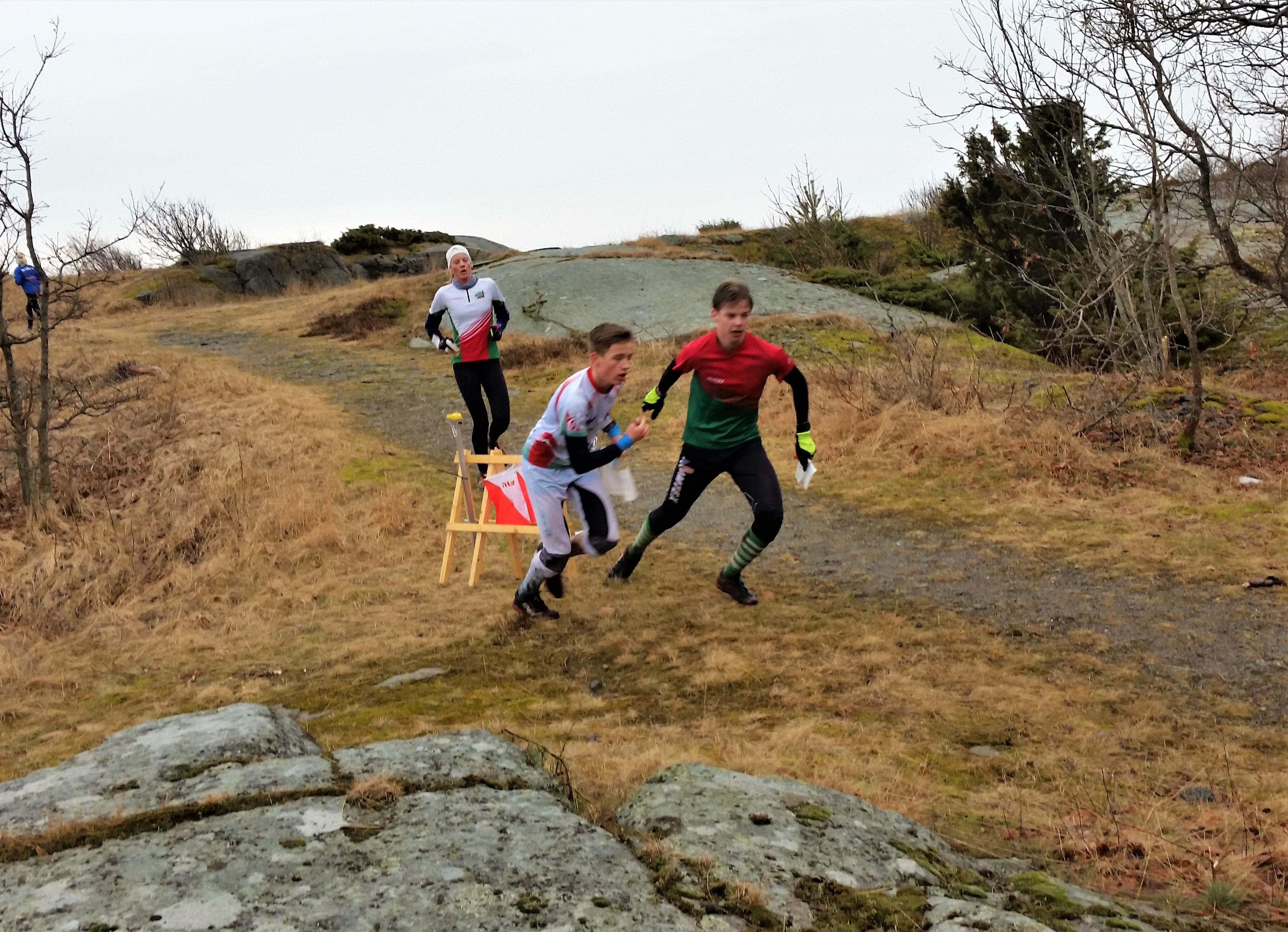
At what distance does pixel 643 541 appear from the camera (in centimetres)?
716

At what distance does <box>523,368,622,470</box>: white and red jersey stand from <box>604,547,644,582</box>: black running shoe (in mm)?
1560

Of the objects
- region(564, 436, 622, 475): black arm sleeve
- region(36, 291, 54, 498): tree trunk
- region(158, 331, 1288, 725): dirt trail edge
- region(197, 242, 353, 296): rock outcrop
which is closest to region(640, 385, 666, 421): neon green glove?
region(564, 436, 622, 475): black arm sleeve

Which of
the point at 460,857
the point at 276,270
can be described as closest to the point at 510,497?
the point at 460,857

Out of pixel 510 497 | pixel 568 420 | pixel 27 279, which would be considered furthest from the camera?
pixel 27 279

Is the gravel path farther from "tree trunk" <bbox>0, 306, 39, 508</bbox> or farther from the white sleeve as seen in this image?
"tree trunk" <bbox>0, 306, 39, 508</bbox>

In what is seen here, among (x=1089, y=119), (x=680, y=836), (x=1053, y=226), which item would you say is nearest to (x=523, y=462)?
(x=680, y=836)

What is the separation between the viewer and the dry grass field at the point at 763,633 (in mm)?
3977

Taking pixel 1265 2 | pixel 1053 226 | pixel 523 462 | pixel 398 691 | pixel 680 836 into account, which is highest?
pixel 1265 2

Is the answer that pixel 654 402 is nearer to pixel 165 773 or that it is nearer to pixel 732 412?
pixel 732 412

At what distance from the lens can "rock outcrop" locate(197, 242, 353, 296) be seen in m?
31.4

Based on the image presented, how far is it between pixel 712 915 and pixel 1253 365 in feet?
58.0

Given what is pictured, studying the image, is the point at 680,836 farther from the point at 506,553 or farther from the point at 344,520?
the point at 344,520

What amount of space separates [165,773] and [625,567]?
4467 millimetres

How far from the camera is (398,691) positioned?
18.9ft
